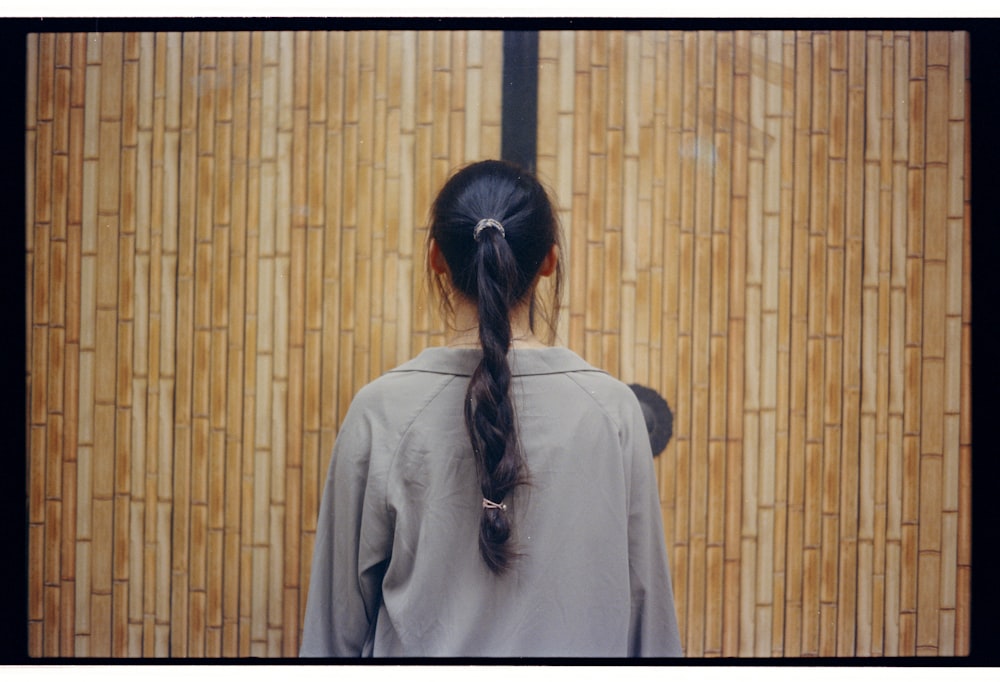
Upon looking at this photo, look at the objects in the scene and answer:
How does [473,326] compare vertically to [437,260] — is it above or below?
below

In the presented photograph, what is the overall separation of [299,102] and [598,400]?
3.88ft

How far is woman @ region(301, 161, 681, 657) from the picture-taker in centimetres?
157

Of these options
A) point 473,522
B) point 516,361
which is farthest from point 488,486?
point 516,361

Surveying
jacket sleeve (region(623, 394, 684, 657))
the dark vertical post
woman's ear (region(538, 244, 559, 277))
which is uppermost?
the dark vertical post

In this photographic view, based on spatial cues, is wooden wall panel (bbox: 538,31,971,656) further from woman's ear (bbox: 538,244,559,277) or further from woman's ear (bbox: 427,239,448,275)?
woman's ear (bbox: 427,239,448,275)

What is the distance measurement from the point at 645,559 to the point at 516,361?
50 cm

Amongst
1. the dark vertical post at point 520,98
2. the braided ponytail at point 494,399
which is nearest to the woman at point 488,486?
the braided ponytail at point 494,399

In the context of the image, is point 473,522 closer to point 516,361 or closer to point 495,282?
point 516,361

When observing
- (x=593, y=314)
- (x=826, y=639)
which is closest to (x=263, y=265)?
(x=593, y=314)

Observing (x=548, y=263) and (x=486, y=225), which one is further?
(x=548, y=263)

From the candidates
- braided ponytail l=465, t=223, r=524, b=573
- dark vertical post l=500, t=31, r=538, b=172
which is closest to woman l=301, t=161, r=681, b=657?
braided ponytail l=465, t=223, r=524, b=573

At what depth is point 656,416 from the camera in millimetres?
2143

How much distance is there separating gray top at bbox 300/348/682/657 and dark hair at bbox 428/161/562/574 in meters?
0.04

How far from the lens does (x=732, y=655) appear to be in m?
2.18
